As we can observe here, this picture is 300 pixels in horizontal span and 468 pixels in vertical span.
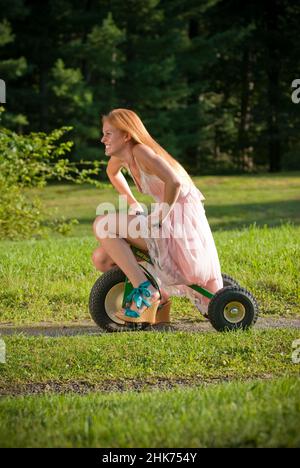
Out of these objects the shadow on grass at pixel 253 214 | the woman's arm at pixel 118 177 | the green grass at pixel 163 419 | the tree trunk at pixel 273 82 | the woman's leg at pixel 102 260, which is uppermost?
the tree trunk at pixel 273 82

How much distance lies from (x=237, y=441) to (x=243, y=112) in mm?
34946

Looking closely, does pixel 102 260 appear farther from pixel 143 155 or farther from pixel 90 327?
pixel 143 155

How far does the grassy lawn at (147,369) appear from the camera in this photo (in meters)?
4.03

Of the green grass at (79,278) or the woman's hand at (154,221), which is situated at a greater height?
the woman's hand at (154,221)

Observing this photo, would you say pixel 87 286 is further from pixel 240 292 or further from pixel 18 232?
pixel 18 232

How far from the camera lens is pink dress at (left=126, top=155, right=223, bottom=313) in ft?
21.0

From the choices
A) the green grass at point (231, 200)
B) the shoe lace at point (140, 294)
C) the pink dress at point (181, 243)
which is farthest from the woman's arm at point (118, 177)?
the green grass at point (231, 200)

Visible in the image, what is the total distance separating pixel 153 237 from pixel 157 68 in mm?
23577

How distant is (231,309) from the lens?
6.50m

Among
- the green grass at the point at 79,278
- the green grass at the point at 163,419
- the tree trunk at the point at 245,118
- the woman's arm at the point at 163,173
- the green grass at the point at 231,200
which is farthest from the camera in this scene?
the tree trunk at the point at 245,118

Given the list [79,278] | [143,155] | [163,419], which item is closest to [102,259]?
[143,155]

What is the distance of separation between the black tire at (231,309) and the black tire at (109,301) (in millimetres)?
594

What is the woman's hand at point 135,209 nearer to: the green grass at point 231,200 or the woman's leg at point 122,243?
the woman's leg at point 122,243

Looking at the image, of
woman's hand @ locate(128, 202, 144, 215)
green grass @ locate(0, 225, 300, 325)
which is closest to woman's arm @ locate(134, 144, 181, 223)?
woman's hand @ locate(128, 202, 144, 215)
